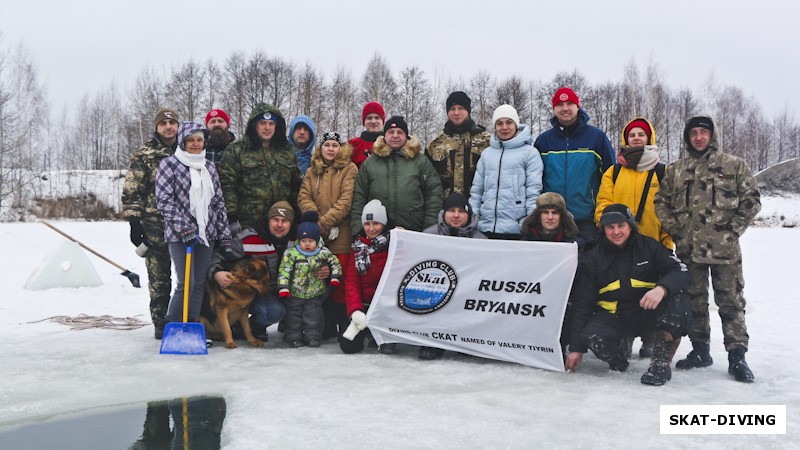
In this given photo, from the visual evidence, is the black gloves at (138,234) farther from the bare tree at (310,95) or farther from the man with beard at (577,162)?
the bare tree at (310,95)

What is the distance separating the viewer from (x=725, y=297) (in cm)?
427

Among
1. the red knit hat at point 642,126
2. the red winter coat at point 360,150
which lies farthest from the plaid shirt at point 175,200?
the red knit hat at point 642,126

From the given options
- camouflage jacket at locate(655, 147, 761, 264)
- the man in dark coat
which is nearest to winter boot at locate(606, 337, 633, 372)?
the man in dark coat

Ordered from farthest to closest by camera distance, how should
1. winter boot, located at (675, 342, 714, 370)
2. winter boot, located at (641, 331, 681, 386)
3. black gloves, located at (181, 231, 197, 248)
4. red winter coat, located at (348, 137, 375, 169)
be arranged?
red winter coat, located at (348, 137, 375, 169) → black gloves, located at (181, 231, 197, 248) → winter boot, located at (675, 342, 714, 370) → winter boot, located at (641, 331, 681, 386)

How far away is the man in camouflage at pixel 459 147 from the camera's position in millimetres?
5391

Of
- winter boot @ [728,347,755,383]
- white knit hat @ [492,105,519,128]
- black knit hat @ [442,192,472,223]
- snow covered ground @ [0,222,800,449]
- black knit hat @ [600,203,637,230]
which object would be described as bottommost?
snow covered ground @ [0,222,800,449]

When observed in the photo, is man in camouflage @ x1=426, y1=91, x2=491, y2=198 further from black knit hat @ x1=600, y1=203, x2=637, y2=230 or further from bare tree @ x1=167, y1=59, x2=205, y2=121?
bare tree @ x1=167, y1=59, x2=205, y2=121

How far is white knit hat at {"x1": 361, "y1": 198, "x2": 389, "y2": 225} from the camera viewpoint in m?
5.04

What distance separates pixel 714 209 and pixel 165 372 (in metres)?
4.29

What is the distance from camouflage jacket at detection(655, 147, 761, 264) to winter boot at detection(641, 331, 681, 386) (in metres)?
0.69

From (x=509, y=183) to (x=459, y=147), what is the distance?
0.74 meters

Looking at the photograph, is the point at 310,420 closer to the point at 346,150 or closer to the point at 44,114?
the point at 346,150

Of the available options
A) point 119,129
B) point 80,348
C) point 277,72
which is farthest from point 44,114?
point 80,348

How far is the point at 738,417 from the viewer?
3250 mm
